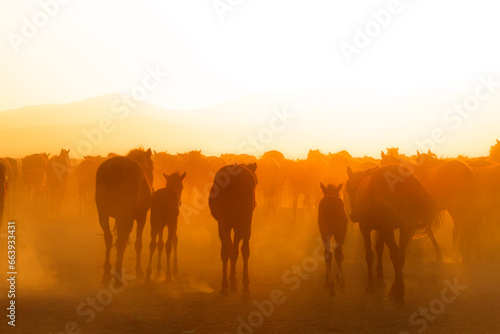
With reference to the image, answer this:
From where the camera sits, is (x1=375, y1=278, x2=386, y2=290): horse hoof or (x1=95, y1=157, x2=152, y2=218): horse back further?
(x1=95, y1=157, x2=152, y2=218): horse back

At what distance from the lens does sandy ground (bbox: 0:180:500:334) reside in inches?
335

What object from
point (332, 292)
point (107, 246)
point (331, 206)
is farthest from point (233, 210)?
point (107, 246)

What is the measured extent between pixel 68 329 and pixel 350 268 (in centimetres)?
815

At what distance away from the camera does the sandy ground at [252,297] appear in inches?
335

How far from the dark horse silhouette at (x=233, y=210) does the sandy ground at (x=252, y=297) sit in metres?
0.83

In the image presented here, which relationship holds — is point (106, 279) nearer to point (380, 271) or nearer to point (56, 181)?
point (380, 271)

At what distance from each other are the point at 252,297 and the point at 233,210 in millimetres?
1896

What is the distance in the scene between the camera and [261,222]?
26062mm

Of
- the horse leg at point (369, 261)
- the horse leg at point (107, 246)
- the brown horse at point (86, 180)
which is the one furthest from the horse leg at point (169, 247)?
the brown horse at point (86, 180)

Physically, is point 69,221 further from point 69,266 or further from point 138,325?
point 138,325

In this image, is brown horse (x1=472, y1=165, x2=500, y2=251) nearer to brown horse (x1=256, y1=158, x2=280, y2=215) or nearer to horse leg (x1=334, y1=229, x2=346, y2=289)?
horse leg (x1=334, y1=229, x2=346, y2=289)

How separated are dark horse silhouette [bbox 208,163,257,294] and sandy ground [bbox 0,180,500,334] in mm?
833

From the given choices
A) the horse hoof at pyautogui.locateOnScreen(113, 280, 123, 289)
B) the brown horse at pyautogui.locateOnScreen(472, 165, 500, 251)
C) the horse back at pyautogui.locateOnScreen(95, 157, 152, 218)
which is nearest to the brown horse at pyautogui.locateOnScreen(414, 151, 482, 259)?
the brown horse at pyautogui.locateOnScreen(472, 165, 500, 251)

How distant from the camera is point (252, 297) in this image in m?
10.6
